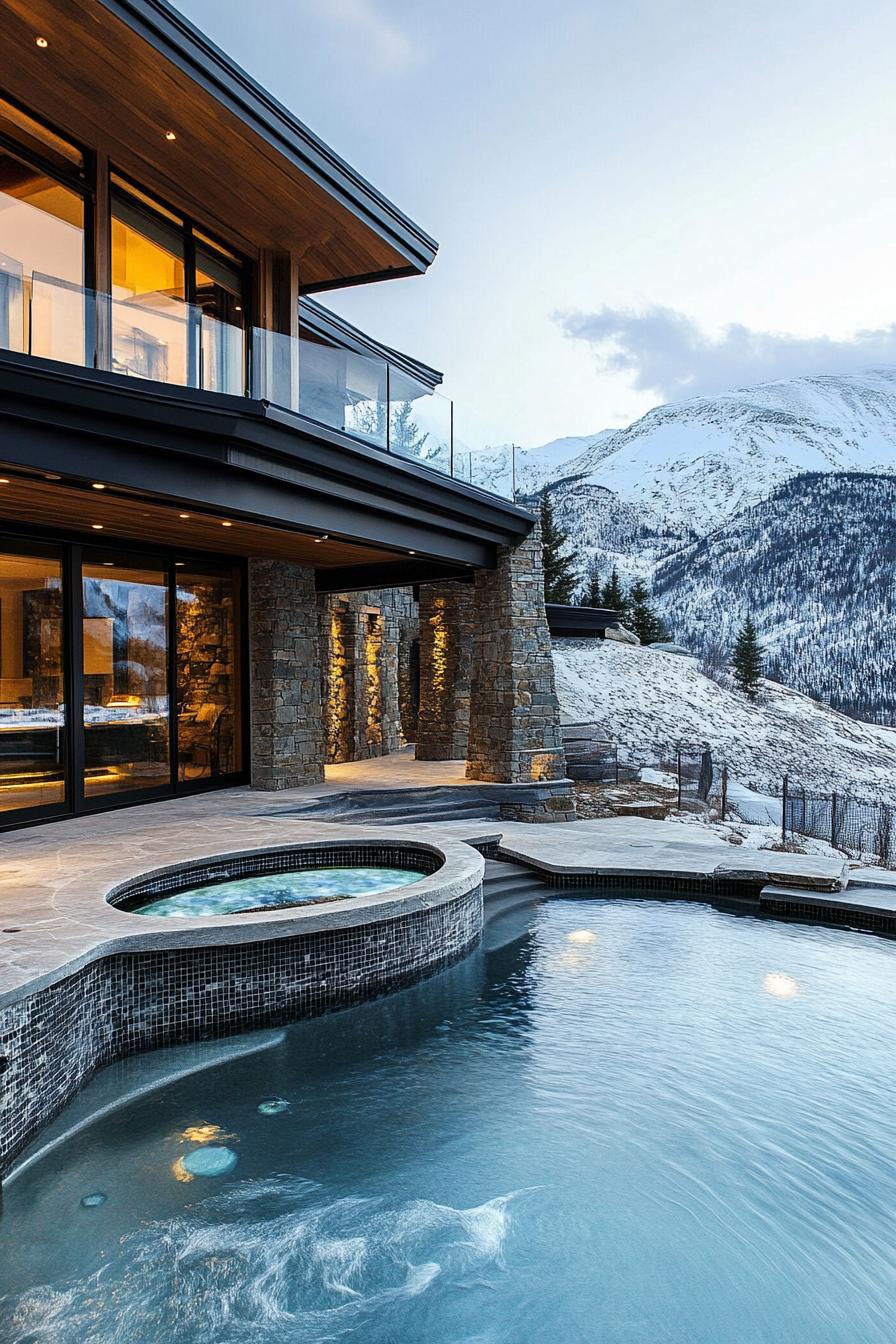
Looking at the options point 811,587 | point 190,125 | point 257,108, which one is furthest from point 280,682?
point 811,587

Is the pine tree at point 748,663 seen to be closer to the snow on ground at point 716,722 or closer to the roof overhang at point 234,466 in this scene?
the snow on ground at point 716,722

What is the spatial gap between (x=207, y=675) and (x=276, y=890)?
17.6 feet

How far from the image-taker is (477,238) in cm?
3966

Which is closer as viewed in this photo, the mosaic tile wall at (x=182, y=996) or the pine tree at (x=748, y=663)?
the mosaic tile wall at (x=182, y=996)

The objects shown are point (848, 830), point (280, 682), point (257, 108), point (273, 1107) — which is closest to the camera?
point (273, 1107)

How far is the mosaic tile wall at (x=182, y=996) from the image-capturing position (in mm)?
3742

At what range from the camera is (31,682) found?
885cm

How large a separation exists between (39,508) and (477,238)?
37839 mm

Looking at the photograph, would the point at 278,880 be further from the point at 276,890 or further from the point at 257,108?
the point at 257,108

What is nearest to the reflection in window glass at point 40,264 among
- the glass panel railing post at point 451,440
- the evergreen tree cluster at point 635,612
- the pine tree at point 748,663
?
the glass panel railing post at point 451,440

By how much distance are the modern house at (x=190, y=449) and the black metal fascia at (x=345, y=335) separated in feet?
0.38

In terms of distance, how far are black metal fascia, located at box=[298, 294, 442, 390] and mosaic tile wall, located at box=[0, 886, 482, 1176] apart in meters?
9.08

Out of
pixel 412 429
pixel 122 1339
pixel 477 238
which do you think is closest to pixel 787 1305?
pixel 122 1339

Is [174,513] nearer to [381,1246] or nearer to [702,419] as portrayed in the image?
[381,1246]
